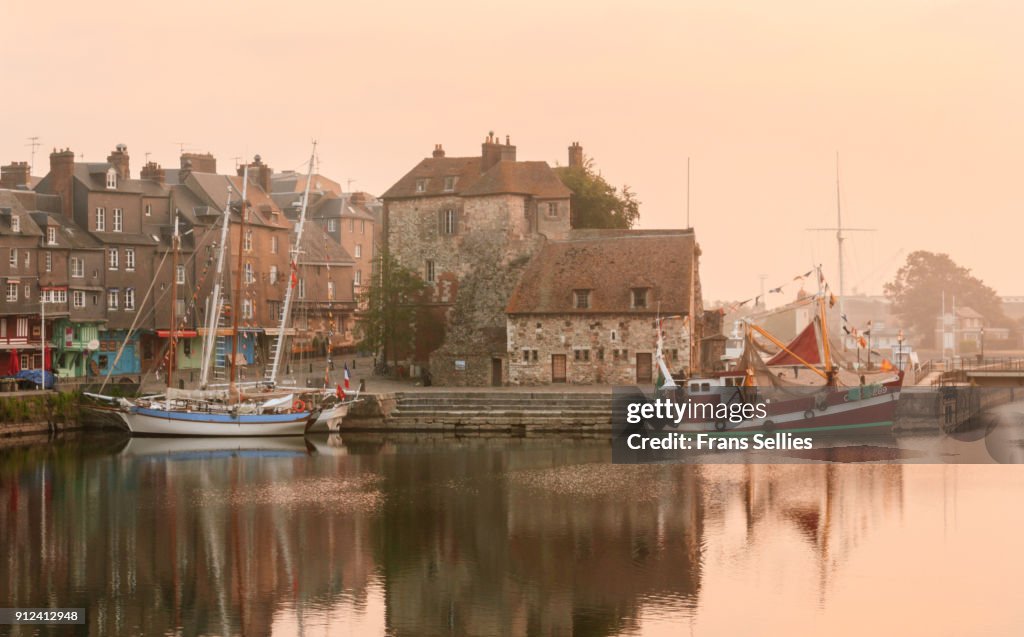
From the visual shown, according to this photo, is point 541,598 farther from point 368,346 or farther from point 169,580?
point 368,346

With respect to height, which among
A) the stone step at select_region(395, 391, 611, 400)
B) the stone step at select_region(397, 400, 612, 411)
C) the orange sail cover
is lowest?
the stone step at select_region(397, 400, 612, 411)

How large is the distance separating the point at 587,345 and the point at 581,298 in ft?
6.86

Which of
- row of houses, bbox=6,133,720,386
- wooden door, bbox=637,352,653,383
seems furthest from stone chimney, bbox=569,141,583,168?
wooden door, bbox=637,352,653,383

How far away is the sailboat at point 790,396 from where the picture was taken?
56.2 metres

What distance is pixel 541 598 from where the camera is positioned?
29891 millimetres

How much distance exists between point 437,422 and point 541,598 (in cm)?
2763

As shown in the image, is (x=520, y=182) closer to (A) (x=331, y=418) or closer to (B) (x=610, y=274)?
(B) (x=610, y=274)

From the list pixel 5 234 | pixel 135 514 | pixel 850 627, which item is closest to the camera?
pixel 850 627

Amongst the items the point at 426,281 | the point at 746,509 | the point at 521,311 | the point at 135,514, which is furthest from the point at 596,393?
the point at 135,514

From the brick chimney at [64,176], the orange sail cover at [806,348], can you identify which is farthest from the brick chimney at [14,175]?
the orange sail cover at [806,348]

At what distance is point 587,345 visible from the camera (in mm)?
62562

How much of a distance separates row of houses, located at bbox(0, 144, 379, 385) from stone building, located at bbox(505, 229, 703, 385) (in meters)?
8.66

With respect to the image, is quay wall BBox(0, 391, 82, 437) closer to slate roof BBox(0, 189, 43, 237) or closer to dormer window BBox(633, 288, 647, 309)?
slate roof BBox(0, 189, 43, 237)

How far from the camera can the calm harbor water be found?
28.7 m
